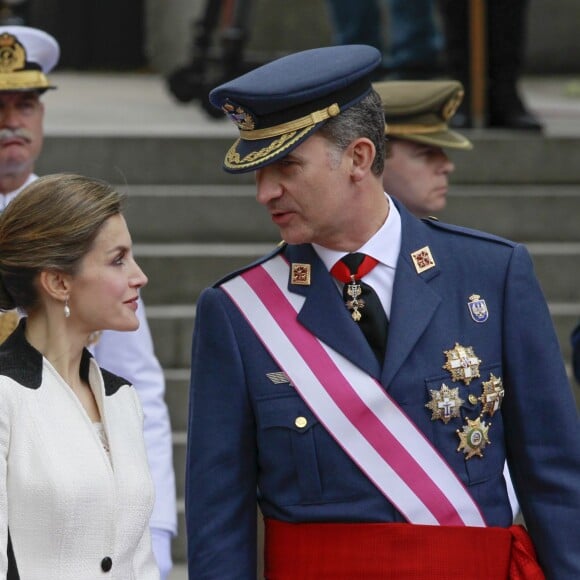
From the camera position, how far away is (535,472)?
10.8ft

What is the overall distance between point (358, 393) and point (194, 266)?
3541mm

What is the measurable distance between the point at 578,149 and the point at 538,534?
4473mm

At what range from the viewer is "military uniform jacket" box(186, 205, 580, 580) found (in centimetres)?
327

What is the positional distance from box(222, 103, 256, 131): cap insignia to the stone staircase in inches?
130

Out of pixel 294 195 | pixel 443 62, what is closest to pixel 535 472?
pixel 294 195

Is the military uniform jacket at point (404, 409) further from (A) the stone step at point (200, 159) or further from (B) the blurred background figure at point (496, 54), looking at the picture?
(B) the blurred background figure at point (496, 54)

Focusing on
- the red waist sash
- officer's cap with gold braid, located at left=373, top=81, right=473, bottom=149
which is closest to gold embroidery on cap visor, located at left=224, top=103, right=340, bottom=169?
the red waist sash

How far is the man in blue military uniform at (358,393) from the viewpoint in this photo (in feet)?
10.7

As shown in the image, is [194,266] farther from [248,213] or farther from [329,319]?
[329,319]

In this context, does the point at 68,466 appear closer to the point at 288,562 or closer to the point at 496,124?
the point at 288,562

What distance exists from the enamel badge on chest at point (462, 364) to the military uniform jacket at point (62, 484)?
62 cm

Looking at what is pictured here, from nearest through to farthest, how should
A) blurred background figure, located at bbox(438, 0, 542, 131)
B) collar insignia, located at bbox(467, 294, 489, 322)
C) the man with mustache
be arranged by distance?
1. collar insignia, located at bbox(467, 294, 489, 322)
2. the man with mustache
3. blurred background figure, located at bbox(438, 0, 542, 131)

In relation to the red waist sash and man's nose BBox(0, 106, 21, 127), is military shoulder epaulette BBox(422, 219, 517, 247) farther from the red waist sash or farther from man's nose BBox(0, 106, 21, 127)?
man's nose BBox(0, 106, 21, 127)

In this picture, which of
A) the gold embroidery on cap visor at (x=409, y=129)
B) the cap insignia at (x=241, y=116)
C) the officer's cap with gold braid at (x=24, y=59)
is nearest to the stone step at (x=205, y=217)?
the officer's cap with gold braid at (x=24, y=59)
